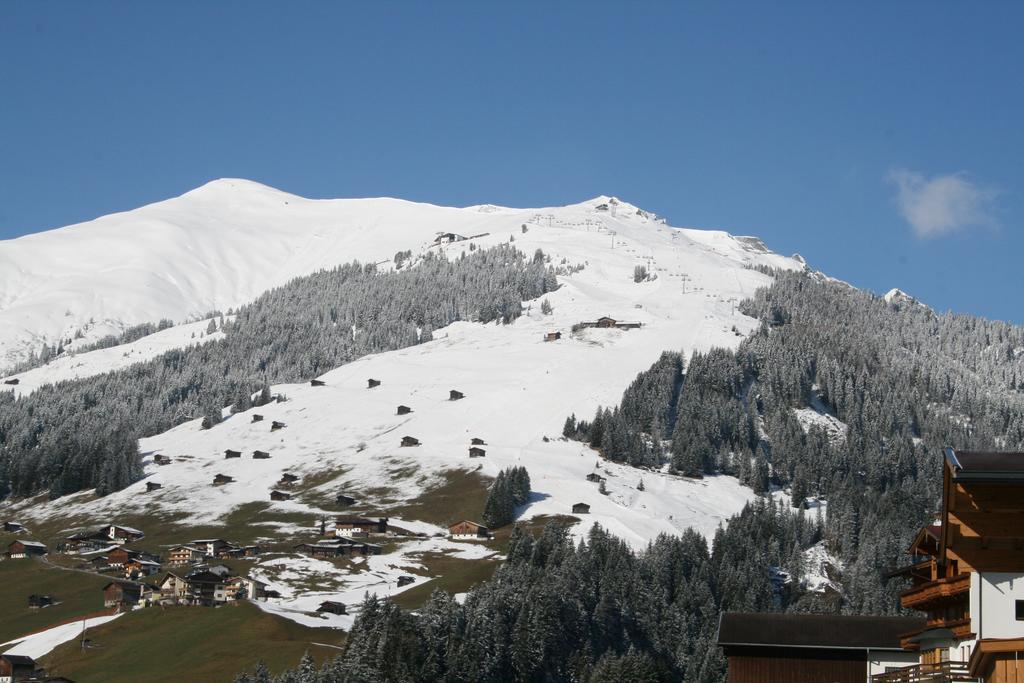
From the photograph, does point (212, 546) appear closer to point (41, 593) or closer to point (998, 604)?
point (41, 593)

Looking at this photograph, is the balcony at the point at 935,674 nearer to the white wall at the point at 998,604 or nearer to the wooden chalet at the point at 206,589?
the white wall at the point at 998,604

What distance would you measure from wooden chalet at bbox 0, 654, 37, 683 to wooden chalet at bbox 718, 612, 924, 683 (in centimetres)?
7987

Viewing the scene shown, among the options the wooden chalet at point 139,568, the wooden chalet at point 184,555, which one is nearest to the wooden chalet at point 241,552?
the wooden chalet at point 184,555

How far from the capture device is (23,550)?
177125 millimetres

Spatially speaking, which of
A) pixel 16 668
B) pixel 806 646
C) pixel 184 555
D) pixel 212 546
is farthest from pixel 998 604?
pixel 212 546

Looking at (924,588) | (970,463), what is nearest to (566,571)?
(924,588)

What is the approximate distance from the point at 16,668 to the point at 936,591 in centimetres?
10551

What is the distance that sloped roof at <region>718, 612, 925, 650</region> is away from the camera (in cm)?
5788

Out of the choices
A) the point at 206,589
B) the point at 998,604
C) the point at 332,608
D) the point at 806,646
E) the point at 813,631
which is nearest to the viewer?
the point at 998,604

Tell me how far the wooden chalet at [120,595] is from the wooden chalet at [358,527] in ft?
114

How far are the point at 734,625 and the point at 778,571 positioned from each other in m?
114

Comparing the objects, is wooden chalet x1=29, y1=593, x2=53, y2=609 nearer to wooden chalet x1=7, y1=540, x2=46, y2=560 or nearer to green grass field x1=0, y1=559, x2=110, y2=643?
green grass field x1=0, y1=559, x2=110, y2=643

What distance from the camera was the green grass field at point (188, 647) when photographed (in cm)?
11362

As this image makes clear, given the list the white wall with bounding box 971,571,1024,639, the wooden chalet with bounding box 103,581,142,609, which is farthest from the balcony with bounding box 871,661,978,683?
the wooden chalet with bounding box 103,581,142,609
